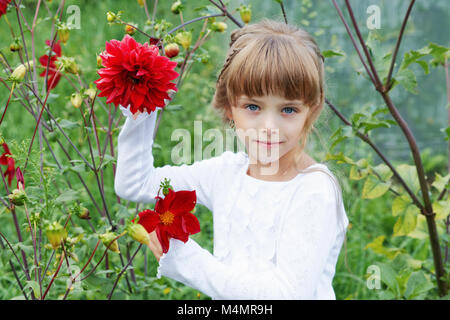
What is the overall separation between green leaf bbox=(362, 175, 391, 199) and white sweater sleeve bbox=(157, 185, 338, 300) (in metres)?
0.39

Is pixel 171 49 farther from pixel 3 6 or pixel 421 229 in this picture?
pixel 421 229

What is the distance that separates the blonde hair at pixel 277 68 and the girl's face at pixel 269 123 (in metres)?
0.02

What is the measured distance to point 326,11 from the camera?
2713 millimetres

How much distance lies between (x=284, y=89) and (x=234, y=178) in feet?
0.75

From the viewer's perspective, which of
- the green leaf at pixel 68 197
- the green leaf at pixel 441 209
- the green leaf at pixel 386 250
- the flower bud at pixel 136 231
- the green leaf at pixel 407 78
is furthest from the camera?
the green leaf at pixel 386 250

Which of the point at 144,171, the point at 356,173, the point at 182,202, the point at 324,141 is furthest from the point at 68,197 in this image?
the point at 356,173

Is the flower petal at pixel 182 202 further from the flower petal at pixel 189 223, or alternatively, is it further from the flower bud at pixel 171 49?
the flower bud at pixel 171 49

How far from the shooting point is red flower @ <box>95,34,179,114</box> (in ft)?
2.98

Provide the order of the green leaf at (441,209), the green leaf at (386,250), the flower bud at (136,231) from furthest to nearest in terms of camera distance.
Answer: the green leaf at (386,250), the green leaf at (441,209), the flower bud at (136,231)

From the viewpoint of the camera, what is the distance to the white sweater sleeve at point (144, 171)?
108 centimetres

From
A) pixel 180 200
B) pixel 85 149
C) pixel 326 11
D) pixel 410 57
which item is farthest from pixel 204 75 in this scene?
pixel 180 200

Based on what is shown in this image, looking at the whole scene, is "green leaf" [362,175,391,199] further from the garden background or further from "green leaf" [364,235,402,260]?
"green leaf" [364,235,402,260]

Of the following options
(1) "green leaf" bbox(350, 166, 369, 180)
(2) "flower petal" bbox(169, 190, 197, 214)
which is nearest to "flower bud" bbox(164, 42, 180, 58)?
(2) "flower petal" bbox(169, 190, 197, 214)

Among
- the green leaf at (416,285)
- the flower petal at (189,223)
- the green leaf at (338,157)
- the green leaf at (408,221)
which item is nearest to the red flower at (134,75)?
the flower petal at (189,223)
